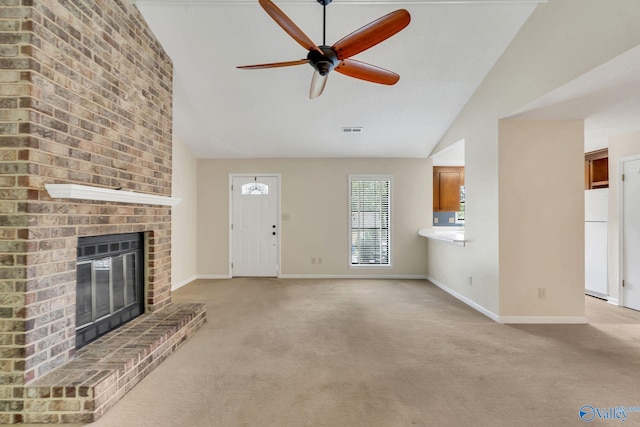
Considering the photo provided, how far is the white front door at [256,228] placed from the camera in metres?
5.75

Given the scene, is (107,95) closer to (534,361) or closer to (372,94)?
(372,94)

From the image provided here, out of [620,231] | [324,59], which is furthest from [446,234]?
[324,59]

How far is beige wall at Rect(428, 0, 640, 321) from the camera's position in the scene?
7.10 feet

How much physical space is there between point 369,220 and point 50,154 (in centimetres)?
469

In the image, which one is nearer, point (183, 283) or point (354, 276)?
point (183, 283)

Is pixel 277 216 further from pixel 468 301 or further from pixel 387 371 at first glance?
pixel 387 371

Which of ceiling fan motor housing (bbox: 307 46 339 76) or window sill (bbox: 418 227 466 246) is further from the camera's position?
window sill (bbox: 418 227 466 246)

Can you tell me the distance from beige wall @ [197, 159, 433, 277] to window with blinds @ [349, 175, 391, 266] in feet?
0.39

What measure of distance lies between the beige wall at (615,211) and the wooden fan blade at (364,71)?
3.65m

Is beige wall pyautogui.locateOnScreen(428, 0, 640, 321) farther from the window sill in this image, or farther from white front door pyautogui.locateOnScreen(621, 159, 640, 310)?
white front door pyautogui.locateOnScreen(621, 159, 640, 310)

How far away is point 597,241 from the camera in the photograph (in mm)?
4289

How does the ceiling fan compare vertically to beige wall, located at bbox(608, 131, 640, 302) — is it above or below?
above

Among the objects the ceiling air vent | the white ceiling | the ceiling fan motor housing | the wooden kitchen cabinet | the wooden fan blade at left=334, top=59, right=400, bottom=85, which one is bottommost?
the wooden kitchen cabinet

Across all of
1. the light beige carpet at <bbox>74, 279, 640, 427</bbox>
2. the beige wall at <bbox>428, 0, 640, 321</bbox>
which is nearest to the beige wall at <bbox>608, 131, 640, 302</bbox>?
the light beige carpet at <bbox>74, 279, 640, 427</bbox>
